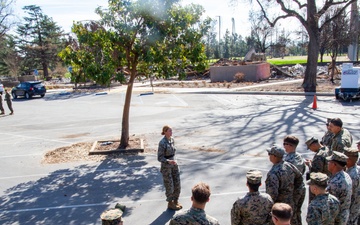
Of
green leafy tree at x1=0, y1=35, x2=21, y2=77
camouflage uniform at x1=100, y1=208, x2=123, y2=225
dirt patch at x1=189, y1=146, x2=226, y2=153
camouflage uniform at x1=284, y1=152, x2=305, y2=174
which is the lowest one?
dirt patch at x1=189, y1=146, x2=226, y2=153

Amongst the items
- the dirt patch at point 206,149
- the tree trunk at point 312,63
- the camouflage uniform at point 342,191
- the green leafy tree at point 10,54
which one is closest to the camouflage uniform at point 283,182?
the camouflage uniform at point 342,191

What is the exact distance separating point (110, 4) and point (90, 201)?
20.3 feet

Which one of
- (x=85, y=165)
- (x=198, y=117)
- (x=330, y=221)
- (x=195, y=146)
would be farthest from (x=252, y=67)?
(x=330, y=221)

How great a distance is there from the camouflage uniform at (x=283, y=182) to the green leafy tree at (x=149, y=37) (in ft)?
19.7

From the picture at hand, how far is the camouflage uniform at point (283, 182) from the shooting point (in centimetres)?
458

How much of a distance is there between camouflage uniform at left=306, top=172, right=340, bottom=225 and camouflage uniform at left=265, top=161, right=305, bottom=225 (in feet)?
2.17

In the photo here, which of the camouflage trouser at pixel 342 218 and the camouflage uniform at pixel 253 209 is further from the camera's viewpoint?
the camouflage trouser at pixel 342 218

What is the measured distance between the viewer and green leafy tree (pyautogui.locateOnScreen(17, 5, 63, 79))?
6116cm

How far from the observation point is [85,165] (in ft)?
32.9

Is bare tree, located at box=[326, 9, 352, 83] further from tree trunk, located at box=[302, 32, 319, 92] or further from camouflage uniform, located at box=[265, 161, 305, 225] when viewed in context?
camouflage uniform, located at box=[265, 161, 305, 225]

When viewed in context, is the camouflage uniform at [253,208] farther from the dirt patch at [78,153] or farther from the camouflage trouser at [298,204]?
the dirt patch at [78,153]

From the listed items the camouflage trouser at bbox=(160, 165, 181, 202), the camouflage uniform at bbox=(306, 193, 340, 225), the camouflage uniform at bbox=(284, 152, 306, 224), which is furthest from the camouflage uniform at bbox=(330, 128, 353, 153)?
the camouflage trouser at bbox=(160, 165, 181, 202)

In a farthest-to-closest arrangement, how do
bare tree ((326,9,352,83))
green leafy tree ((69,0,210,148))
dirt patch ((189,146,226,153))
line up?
bare tree ((326,9,352,83)) → dirt patch ((189,146,226,153)) → green leafy tree ((69,0,210,148))

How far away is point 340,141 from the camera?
19.9 ft
